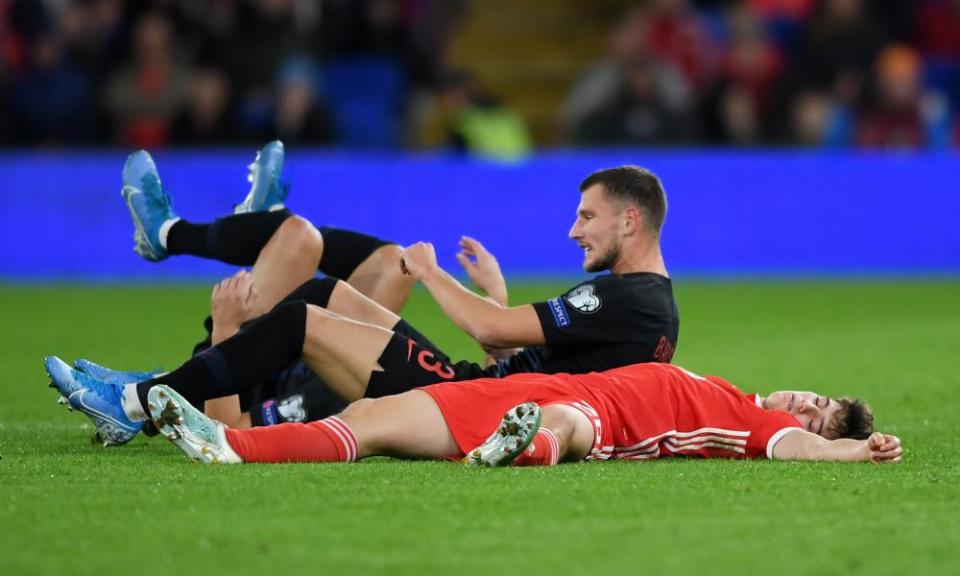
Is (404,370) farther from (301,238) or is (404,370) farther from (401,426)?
(301,238)

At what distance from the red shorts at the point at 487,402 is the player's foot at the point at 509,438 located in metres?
0.09

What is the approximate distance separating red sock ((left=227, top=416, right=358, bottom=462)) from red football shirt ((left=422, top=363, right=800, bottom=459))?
0.35 meters

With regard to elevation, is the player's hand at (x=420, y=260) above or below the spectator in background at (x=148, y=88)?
below

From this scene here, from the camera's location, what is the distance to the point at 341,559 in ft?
13.3

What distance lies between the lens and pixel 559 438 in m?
Result: 5.58

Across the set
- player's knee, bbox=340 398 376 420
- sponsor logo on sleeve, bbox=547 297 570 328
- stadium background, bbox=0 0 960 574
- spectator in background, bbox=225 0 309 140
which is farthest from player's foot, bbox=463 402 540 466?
spectator in background, bbox=225 0 309 140

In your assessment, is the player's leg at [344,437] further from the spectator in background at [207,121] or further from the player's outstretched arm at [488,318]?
the spectator in background at [207,121]

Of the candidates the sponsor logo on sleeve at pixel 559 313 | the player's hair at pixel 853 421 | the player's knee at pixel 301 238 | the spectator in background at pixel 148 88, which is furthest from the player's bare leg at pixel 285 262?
the spectator in background at pixel 148 88

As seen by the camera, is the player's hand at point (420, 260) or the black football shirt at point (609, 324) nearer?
the black football shirt at point (609, 324)

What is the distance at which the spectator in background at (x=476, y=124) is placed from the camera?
16188 millimetres

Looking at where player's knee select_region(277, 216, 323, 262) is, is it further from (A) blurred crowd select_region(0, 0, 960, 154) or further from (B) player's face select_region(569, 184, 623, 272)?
(A) blurred crowd select_region(0, 0, 960, 154)

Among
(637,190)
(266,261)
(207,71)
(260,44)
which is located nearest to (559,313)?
(637,190)

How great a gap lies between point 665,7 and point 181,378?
12966mm

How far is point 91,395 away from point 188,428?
2.09ft
